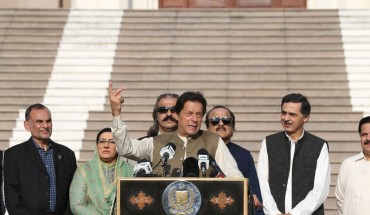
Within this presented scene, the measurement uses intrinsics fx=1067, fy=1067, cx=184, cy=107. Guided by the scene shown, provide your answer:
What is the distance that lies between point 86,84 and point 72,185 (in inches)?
251

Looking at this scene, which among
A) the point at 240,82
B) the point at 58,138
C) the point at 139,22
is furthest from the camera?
the point at 139,22

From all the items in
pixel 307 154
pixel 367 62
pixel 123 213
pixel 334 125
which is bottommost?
pixel 123 213

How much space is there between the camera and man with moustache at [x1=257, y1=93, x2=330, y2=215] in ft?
27.2

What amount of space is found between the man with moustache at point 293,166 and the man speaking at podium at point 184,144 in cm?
103

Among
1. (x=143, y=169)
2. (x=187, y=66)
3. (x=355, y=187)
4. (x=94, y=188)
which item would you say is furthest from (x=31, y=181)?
(x=187, y=66)

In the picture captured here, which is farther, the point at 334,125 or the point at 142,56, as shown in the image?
the point at 142,56

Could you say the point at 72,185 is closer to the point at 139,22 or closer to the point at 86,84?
the point at 86,84

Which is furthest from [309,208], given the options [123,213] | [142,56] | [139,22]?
[139,22]

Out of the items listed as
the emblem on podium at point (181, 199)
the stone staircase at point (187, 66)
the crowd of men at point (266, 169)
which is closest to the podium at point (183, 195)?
the emblem on podium at point (181, 199)

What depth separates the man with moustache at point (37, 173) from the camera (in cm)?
855

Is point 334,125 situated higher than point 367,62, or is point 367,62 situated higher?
point 367,62

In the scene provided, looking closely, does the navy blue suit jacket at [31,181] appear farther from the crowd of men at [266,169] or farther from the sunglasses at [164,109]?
the sunglasses at [164,109]

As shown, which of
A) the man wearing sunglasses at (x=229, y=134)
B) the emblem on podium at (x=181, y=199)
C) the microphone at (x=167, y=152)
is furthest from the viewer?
the man wearing sunglasses at (x=229, y=134)

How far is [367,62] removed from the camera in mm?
15164
